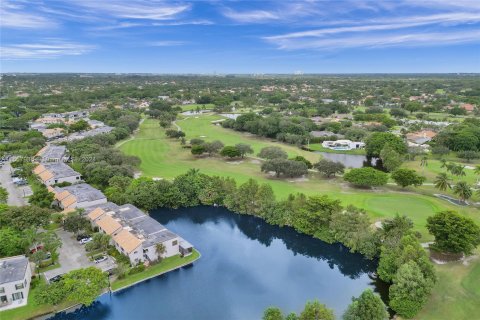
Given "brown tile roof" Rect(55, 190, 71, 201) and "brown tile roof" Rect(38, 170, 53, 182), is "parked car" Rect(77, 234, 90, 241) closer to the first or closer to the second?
"brown tile roof" Rect(55, 190, 71, 201)

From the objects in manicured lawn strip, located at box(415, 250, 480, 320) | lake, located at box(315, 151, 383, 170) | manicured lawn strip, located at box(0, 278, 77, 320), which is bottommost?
lake, located at box(315, 151, 383, 170)

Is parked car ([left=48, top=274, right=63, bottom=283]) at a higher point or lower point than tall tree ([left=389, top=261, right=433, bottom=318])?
lower

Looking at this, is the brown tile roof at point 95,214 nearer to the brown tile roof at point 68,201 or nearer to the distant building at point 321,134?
the brown tile roof at point 68,201

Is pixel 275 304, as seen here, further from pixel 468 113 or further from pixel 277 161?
pixel 468 113

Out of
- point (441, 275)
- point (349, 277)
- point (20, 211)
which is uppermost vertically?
point (20, 211)

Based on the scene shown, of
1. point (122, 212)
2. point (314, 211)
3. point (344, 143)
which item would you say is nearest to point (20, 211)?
point (122, 212)

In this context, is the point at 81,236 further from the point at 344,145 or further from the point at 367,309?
the point at 344,145

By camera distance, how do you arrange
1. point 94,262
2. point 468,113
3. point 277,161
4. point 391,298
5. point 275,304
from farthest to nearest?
point 468,113 → point 277,161 → point 94,262 → point 275,304 → point 391,298

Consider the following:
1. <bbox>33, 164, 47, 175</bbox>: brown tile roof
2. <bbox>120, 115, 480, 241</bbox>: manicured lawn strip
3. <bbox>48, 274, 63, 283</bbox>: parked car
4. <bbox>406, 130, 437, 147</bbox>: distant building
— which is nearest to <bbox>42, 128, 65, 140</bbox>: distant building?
<bbox>120, 115, 480, 241</bbox>: manicured lawn strip
